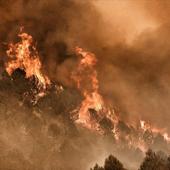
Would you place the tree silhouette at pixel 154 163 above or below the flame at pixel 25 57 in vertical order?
below

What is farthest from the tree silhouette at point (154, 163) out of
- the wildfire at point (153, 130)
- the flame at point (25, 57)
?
the wildfire at point (153, 130)

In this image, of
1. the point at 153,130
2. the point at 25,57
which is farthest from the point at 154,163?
the point at 153,130

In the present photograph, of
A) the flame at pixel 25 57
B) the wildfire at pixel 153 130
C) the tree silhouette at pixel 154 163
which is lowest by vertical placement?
the tree silhouette at pixel 154 163

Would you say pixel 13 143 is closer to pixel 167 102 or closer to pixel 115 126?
pixel 115 126

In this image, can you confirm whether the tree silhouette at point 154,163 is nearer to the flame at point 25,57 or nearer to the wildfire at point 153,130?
the flame at point 25,57

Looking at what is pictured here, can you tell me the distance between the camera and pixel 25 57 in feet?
326

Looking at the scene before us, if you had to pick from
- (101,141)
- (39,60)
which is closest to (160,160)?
(39,60)

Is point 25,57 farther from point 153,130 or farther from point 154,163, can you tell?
point 154,163

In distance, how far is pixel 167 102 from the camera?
115000 mm

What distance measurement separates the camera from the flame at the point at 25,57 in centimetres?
9962

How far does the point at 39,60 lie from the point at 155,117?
3847cm

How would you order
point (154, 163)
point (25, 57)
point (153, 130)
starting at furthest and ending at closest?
1. point (153, 130)
2. point (25, 57)
3. point (154, 163)

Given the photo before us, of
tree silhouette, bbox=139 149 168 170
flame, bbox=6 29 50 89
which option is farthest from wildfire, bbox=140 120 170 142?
tree silhouette, bbox=139 149 168 170

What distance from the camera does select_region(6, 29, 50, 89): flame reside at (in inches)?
3922
